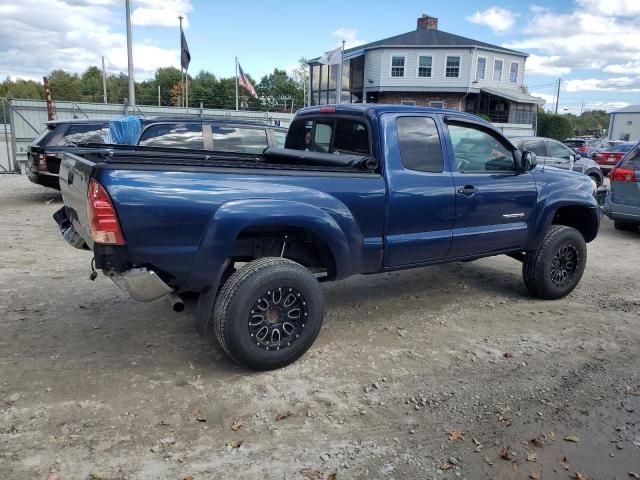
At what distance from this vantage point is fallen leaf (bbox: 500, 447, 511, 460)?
3029mm

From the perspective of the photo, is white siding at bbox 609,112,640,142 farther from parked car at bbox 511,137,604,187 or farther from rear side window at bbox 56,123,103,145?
rear side window at bbox 56,123,103,145

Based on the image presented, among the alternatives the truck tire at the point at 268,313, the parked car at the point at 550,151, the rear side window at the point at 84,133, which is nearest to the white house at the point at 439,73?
the parked car at the point at 550,151

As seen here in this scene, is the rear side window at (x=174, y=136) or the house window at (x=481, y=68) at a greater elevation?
the house window at (x=481, y=68)

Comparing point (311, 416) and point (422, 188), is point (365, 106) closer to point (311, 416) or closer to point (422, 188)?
point (422, 188)

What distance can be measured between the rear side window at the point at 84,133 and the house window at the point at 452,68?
100 feet

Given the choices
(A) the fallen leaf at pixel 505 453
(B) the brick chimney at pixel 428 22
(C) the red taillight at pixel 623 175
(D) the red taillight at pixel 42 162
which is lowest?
(A) the fallen leaf at pixel 505 453

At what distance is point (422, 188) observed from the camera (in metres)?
4.54

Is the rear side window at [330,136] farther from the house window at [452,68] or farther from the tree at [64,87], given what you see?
the tree at [64,87]

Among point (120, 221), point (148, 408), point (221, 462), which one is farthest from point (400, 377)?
point (120, 221)

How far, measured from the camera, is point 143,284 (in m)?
3.38

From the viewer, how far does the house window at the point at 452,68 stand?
36500 mm

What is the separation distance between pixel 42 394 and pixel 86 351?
685 mm

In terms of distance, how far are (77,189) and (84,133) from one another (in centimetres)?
779

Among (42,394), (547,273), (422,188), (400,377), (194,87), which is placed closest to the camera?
(42,394)
